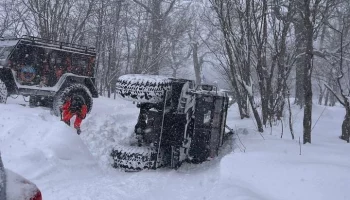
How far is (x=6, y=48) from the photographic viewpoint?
10.2 m

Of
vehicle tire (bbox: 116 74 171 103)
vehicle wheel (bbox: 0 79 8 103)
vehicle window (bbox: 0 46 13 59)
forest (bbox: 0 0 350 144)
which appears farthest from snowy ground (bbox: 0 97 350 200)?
vehicle window (bbox: 0 46 13 59)

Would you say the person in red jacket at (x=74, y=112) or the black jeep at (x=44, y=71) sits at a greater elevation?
the black jeep at (x=44, y=71)

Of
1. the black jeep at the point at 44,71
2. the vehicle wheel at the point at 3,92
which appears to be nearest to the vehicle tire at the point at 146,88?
the vehicle wheel at the point at 3,92

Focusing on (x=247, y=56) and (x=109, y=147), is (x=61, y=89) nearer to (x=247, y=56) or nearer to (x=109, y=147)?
(x=109, y=147)

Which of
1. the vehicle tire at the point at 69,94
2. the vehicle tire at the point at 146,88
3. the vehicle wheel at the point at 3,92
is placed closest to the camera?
the vehicle tire at the point at 146,88

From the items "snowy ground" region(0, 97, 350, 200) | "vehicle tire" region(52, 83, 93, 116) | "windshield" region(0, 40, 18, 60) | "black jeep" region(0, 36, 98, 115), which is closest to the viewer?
"snowy ground" region(0, 97, 350, 200)

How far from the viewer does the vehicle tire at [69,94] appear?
10.3 meters

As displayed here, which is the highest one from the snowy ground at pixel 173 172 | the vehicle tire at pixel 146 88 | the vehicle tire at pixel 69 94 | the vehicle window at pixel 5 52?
the vehicle window at pixel 5 52

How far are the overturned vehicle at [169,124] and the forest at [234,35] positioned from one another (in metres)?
2.00

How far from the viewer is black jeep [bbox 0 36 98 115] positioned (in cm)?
993

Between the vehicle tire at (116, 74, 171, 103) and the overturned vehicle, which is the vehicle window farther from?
the vehicle tire at (116, 74, 171, 103)

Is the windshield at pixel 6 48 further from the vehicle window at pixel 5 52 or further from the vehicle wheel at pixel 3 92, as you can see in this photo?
the vehicle wheel at pixel 3 92

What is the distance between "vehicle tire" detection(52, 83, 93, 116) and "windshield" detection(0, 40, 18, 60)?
1783mm

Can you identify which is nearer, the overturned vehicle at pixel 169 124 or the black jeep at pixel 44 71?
the overturned vehicle at pixel 169 124
